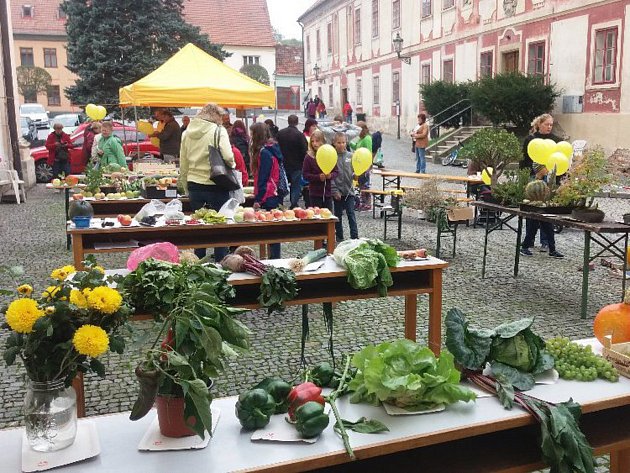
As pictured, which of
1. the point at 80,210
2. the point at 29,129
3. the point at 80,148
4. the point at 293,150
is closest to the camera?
the point at 80,210

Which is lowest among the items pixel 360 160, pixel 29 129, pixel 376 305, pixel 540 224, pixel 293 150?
pixel 376 305

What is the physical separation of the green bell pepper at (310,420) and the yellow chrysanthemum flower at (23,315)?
812 mm

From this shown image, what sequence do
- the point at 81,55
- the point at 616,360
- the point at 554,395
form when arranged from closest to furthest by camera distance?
the point at 554,395
the point at 616,360
the point at 81,55

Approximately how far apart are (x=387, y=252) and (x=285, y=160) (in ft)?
21.8

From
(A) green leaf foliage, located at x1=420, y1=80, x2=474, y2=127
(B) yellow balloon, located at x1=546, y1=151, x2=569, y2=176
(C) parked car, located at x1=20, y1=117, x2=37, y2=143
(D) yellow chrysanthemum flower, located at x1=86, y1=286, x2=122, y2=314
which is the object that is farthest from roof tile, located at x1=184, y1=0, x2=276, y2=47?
(D) yellow chrysanthemum flower, located at x1=86, y1=286, x2=122, y2=314

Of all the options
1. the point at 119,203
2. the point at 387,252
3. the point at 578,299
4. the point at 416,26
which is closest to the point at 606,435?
the point at 387,252

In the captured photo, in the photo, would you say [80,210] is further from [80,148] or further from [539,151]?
[80,148]

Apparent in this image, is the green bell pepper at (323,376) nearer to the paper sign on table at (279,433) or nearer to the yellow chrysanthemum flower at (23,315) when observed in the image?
the paper sign on table at (279,433)

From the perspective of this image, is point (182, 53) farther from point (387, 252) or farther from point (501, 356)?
point (501, 356)

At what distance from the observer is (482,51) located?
22125 millimetres

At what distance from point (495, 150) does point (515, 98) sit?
1198cm

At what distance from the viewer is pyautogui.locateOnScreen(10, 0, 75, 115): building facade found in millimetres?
45312

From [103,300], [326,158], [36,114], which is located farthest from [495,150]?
[36,114]

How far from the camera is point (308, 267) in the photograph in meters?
4.01
